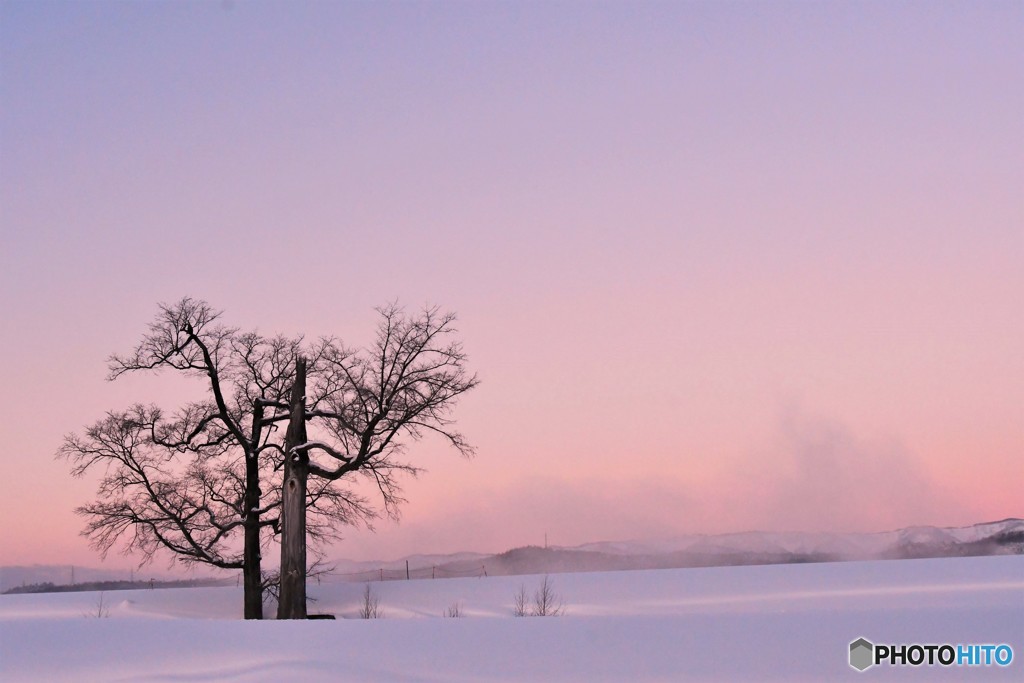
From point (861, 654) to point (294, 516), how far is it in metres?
15.7

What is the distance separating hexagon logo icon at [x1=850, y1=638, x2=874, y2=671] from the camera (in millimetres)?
13055

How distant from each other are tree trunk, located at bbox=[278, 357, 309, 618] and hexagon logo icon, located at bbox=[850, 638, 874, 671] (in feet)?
49.7

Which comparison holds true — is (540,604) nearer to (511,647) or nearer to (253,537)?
(253,537)

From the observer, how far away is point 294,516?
25734mm

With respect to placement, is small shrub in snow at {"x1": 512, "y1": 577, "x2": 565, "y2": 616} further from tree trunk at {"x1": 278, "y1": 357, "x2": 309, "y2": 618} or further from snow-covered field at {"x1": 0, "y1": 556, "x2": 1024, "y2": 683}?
snow-covered field at {"x1": 0, "y1": 556, "x2": 1024, "y2": 683}

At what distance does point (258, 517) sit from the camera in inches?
1118

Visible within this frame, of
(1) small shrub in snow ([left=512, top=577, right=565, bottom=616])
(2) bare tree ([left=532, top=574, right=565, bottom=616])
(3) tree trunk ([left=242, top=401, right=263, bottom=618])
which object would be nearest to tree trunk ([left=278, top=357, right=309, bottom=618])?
(3) tree trunk ([left=242, top=401, right=263, bottom=618])

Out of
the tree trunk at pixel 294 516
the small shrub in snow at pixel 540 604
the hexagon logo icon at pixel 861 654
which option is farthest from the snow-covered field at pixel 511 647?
the tree trunk at pixel 294 516

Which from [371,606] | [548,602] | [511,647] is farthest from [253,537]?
[511,647]

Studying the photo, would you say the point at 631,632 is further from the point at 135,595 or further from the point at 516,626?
the point at 135,595

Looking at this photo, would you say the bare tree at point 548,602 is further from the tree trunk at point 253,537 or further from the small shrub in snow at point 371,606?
the tree trunk at point 253,537

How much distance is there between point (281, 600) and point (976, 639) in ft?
54.2

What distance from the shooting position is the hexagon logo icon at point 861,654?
13.1 metres

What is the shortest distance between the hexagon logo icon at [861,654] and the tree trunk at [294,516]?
15163 millimetres
